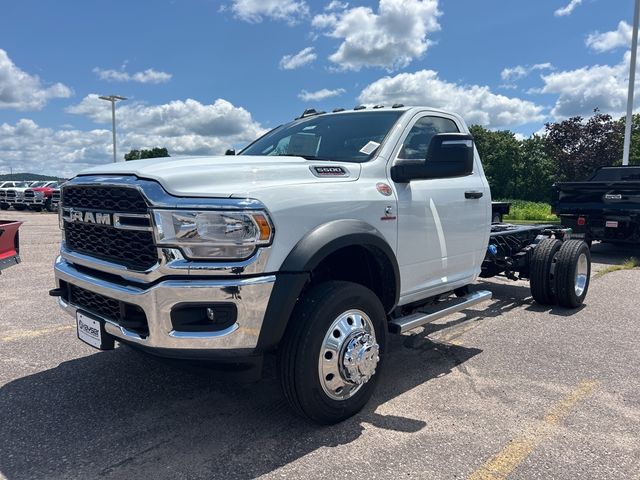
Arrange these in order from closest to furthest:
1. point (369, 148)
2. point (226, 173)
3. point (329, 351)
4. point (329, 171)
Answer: point (226, 173) → point (329, 351) → point (329, 171) → point (369, 148)

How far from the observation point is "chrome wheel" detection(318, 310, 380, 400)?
3.15 m

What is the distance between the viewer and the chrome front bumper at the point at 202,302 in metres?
2.75

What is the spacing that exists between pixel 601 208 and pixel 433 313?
8.10 m

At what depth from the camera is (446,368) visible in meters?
4.45

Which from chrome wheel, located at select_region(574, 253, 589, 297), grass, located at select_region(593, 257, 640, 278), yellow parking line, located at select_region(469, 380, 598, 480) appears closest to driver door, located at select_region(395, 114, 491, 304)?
yellow parking line, located at select_region(469, 380, 598, 480)

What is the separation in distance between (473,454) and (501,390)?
1.07m

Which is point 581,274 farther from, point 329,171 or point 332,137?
point 329,171

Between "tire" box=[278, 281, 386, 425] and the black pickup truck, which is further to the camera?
the black pickup truck

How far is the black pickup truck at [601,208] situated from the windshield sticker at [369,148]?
24.4 feet

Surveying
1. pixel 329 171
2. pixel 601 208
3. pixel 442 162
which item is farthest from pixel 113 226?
pixel 601 208

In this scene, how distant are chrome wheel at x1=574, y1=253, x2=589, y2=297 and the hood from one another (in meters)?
4.37

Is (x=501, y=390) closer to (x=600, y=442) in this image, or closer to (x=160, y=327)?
(x=600, y=442)

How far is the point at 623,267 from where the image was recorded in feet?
32.6

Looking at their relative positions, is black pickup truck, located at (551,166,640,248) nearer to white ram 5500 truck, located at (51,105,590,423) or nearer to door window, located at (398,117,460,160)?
door window, located at (398,117,460,160)
